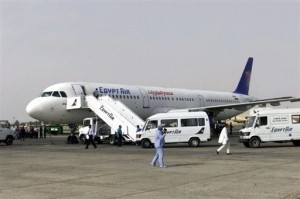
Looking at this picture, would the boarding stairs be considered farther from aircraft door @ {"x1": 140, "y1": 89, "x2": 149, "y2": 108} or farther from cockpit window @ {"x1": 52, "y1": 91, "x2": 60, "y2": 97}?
aircraft door @ {"x1": 140, "y1": 89, "x2": 149, "y2": 108}

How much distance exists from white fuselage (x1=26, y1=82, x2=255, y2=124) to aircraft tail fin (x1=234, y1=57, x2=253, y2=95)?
7032mm

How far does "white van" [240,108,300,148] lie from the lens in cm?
2505

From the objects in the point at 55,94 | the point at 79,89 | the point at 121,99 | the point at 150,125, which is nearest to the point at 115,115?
the point at 79,89

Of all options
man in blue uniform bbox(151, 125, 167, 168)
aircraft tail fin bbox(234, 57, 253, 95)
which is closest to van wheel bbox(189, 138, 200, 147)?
man in blue uniform bbox(151, 125, 167, 168)

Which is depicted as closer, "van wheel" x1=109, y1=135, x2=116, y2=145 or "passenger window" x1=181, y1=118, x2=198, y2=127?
"passenger window" x1=181, y1=118, x2=198, y2=127

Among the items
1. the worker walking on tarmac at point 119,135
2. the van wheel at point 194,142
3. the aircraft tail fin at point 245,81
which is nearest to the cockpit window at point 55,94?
the worker walking on tarmac at point 119,135

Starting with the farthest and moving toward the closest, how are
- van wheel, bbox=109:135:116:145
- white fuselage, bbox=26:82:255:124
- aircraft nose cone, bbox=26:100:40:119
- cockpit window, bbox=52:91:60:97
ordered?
cockpit window, bbox=52:91:60:97, white fuselage, bbox=26:82:255:124, aircraft nose cone, bbox=26:100:40:119, van wheel, bbox=109:135:116:145

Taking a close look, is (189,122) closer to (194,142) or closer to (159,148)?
(194,142)

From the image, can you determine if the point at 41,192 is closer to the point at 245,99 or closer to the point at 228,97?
the point at 228,97

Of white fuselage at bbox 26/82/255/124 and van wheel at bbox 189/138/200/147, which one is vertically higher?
white fuselage at bbox 26/82/255/124

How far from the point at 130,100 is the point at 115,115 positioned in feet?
18.0

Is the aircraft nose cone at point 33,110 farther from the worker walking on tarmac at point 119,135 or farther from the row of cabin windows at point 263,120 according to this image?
the row of cabin windows at point 263,120

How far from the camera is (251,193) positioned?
9.33 m

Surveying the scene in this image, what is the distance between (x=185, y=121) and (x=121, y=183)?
16.1m
